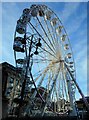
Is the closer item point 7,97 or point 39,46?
point 39,46

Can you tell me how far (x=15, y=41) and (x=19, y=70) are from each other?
7.28 feet

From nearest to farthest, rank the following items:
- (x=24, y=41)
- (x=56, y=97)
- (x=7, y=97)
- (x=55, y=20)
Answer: (x=24, y=41)
(x=56, y=97)
(x=55, y=20)
(x=7, y=97)

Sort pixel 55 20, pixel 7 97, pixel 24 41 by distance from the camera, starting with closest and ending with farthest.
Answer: pixel 24 41 → pixel 55 20 → pixel 7 97

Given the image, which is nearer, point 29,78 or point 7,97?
point 29,78

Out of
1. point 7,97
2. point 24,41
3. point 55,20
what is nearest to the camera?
point 24,41

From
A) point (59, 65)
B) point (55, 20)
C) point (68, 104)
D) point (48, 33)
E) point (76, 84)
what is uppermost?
point (55, 20)

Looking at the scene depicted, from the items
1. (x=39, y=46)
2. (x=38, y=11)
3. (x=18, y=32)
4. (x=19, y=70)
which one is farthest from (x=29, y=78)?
(x=38, y=11)

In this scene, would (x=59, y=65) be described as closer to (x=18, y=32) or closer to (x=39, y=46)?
(x=39, y=46)

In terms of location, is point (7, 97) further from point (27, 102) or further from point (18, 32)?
point (18, 32)

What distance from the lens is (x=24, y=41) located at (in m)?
15.4

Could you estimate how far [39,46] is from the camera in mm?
15430

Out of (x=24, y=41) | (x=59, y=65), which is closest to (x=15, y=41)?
(x=24, y=41)

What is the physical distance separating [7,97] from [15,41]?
303 inches

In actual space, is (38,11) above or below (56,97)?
above
